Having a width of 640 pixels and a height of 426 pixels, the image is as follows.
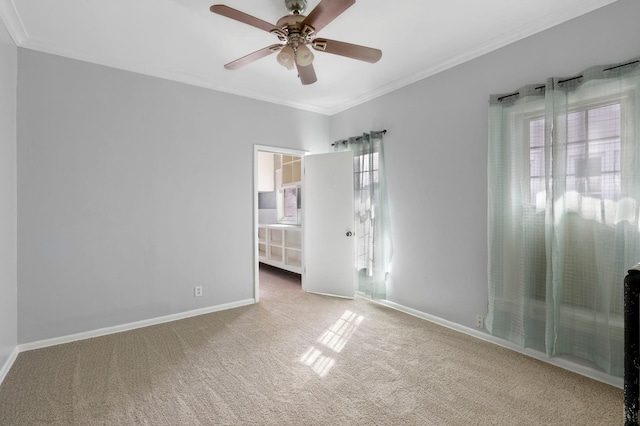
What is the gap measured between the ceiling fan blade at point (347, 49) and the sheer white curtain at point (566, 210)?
1222 millimetres

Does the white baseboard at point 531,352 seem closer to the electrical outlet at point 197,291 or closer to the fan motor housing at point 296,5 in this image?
the electrical outlet at point 197,291

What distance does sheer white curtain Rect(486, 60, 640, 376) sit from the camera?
6.67 feet

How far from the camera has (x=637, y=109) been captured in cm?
196

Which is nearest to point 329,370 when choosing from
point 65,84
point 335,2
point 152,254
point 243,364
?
point 243,364

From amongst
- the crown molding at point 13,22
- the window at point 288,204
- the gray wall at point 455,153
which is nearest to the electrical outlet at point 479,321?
the gray wall at point 455,153

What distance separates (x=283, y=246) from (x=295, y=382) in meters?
3.39

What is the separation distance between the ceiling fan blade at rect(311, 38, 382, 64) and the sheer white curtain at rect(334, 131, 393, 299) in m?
1.56

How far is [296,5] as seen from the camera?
2129 millimetres

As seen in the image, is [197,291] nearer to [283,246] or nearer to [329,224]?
[329,224]

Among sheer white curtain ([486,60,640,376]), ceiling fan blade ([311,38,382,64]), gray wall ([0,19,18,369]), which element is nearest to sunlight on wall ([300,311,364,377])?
sheer white curtain ([486,60,640,376])

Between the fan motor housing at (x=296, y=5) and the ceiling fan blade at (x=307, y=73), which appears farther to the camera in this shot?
the ceiling fan blade at (x=307, y=73)

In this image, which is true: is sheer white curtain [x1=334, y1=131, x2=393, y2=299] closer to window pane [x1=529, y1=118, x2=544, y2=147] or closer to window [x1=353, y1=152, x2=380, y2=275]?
window [x1=353, y1=152, x2=380, y2=275]

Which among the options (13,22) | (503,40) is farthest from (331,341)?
(13,22)

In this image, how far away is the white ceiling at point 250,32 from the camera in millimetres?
2266
